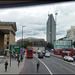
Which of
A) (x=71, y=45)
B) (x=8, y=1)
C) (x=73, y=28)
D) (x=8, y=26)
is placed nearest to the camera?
(x=8, y=1)

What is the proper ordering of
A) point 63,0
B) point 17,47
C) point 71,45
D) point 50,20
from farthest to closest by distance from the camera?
point 50,20, point 71,45, point 17,47, point 63,0

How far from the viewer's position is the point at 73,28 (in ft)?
292

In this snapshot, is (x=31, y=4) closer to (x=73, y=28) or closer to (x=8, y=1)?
(x=8, y=1)

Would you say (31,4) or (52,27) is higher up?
(52,27)

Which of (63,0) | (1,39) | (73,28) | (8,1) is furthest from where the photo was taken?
(73,28)

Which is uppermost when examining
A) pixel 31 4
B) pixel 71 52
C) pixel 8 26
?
pixel 8 26

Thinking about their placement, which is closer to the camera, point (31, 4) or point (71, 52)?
point (31, 4)

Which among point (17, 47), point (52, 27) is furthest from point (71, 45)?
point (52, 27)

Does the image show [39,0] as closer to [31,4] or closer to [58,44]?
[31,4]

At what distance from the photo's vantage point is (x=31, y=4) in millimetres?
5117

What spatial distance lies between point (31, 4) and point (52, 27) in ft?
621

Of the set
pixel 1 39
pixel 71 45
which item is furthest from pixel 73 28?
pixel 1 39

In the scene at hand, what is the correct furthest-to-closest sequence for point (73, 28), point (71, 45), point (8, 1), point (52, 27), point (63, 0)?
point (52, 27) < point (73, 28) < point (71, 45) < point (8, 1) < point (63, 0)

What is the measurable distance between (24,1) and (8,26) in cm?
4568
